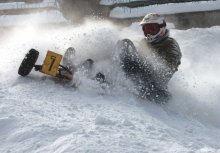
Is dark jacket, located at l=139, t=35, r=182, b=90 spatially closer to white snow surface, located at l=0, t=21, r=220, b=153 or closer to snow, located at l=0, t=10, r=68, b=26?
white snow surface, located at l=0, t=21, r=220, b=153

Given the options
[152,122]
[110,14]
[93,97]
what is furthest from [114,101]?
[110,14]

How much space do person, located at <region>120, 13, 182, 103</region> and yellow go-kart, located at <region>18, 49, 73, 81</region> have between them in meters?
0.91

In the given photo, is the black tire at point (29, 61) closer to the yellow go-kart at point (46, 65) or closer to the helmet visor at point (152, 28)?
the yellow go-kart at point (46, 65)

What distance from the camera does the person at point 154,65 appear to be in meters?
6.17

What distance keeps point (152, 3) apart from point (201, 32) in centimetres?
288

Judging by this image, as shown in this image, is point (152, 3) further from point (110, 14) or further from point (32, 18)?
point (32, 18)

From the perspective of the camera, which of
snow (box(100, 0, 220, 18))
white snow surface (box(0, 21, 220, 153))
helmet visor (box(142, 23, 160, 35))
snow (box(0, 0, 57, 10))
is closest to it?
white snow surface (box(0, 21, 220, 153))

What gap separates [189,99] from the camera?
6.52 meters

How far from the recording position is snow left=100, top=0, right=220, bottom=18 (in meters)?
12.9

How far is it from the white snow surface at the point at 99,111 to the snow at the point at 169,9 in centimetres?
441

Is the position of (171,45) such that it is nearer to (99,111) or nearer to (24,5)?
(99,111)

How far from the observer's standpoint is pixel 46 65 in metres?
6.08

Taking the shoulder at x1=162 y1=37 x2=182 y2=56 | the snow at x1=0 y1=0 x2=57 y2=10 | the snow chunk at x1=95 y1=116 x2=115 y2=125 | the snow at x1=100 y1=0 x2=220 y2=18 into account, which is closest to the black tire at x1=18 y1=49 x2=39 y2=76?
the shoulder at x1=162 y1=37 x2=182 y2=56

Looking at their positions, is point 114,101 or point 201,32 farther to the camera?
point 201,32
